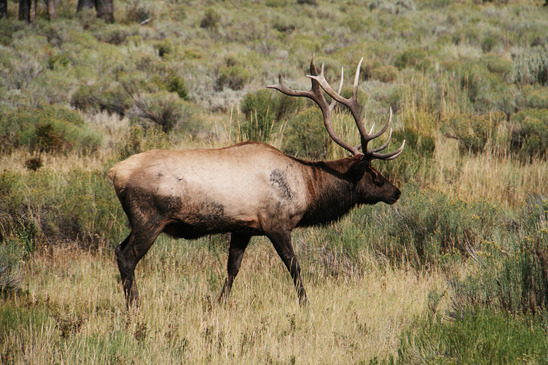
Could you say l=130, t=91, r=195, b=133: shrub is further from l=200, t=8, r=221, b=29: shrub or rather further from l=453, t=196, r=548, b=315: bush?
l=200, t=8, r=221, b=29: shrub

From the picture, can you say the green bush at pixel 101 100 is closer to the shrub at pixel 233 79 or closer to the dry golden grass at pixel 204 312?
the shrub at pixel 233 79

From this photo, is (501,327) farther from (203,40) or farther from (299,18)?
(299,18)

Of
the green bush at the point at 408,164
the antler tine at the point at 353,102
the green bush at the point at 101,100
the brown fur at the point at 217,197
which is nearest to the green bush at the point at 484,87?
the green bush at the point at 408,164

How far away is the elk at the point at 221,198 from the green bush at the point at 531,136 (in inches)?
205

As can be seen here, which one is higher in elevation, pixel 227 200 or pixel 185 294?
pixel 227 200

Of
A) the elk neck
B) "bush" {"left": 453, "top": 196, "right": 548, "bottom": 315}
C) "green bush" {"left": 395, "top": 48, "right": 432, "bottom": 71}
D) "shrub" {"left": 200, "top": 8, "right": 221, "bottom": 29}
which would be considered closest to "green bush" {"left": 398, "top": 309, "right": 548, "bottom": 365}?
"bush" {"left": 453, "top": 196, "right": 548, "bottom": 315}

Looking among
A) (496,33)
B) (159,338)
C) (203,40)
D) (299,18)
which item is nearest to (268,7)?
(299,18)

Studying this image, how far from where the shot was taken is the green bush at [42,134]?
920 centimetres

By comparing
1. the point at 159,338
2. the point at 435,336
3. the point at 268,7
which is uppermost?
the point at 435,336

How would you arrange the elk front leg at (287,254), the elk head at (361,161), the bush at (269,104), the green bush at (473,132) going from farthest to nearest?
the bush at (269,104)
the green bush at (473,132)
the elk head at (361,161)
the elk front leg at (287,254)

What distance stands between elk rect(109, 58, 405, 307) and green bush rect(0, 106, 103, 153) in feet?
16.5

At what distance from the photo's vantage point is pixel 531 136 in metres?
9.42

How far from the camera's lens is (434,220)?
638cm

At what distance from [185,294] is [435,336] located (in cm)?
238
